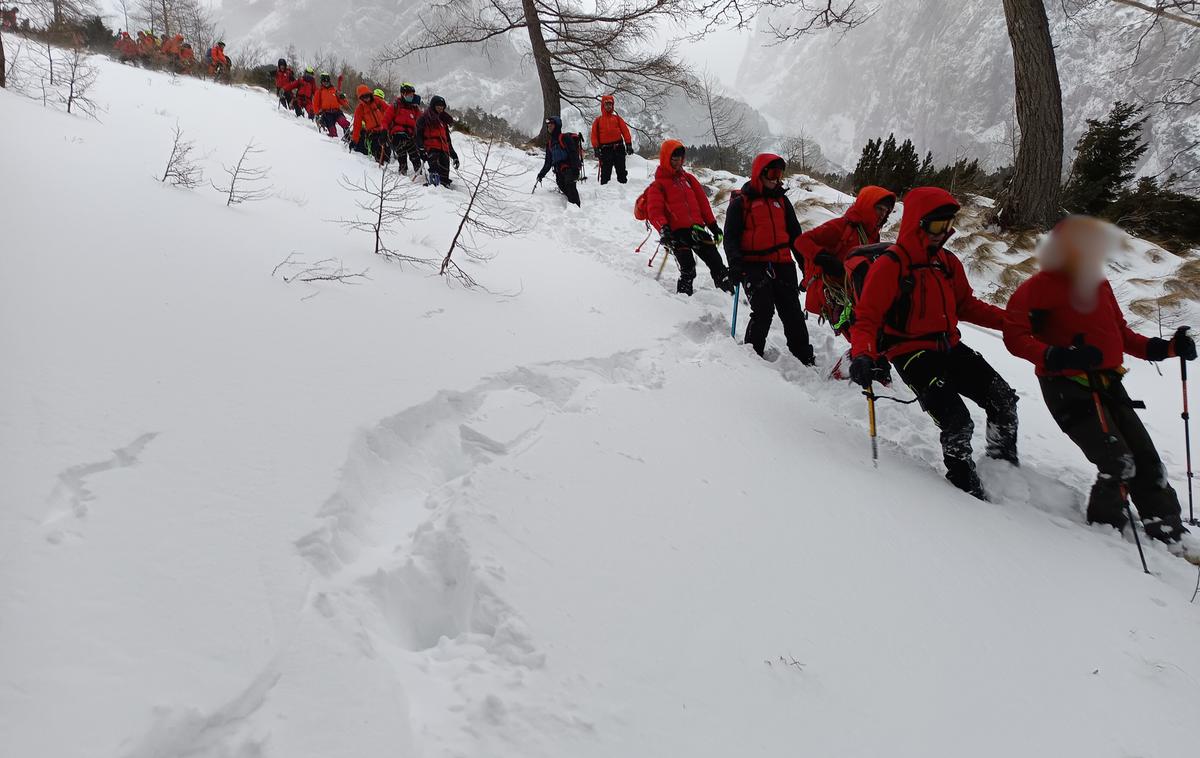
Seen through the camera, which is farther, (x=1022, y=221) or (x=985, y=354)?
(x=1022, y=221)

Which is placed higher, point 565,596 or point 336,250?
point 336,250

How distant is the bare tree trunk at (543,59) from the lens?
11.7 metres

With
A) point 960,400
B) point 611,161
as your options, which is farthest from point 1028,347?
point 611,161

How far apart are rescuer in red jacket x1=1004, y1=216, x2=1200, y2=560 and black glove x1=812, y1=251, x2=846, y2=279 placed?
4.47 feet

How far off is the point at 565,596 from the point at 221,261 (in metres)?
3.26

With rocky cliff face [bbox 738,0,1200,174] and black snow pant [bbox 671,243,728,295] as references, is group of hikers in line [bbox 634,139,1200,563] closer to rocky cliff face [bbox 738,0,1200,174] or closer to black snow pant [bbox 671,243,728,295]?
black snow pant [bbox 671,243,728,295]

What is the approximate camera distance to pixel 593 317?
493 centimetres

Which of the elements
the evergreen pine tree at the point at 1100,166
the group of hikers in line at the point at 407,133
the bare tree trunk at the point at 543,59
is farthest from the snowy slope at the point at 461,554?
the bare tree trunk at the point at 543,59

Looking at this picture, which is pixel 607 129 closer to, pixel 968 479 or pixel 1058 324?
pixel 1058 324

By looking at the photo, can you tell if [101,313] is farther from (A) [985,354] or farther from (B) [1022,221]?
(B) [1022,221]

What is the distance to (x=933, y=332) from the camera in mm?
3449

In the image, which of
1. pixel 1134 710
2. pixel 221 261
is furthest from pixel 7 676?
pixel 1134 710

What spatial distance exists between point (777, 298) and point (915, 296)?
162cm

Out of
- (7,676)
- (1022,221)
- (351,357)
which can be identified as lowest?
(7,676)
